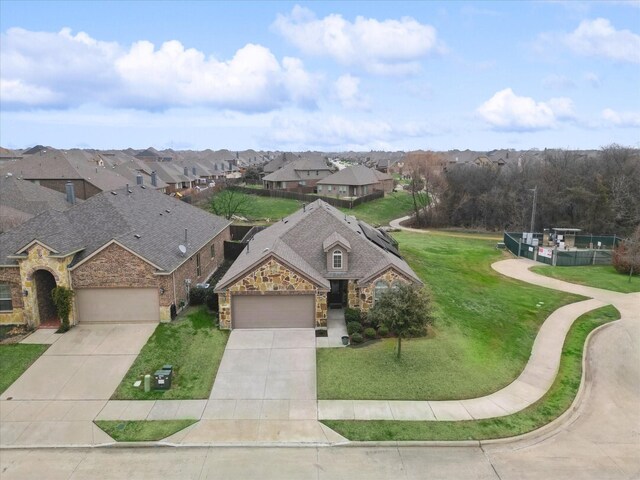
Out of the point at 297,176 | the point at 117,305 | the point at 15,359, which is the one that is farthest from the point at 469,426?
the point at 297,176

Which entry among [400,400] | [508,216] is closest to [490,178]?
[508,216]

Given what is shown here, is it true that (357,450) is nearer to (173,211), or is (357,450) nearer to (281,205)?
(173,211)

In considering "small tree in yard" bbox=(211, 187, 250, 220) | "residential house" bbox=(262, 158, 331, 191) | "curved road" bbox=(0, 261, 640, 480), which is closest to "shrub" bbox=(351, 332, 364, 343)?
"curved road" bbox=(0, 261, 640, 480)

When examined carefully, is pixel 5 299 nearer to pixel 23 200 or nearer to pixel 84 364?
pixel 84 364

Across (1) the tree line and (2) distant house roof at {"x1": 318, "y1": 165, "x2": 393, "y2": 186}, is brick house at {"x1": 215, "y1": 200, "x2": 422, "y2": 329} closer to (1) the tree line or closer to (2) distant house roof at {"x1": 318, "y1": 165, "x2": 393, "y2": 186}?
(1) the tree line

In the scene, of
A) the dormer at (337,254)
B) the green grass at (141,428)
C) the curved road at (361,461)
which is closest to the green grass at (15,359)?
the curved road at (361,461)

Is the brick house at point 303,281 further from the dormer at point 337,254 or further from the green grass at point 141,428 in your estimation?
the green grass at point 141,428

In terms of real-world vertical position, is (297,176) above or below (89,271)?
above
